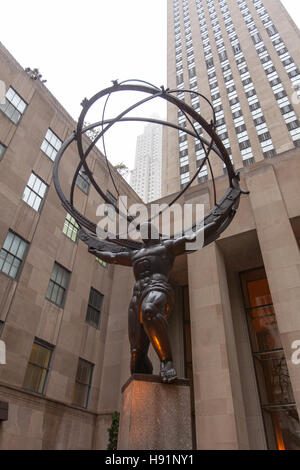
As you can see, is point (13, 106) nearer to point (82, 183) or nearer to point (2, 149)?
point (2, 149)

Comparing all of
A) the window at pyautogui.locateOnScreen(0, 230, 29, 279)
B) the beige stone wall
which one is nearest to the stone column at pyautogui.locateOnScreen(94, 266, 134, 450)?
the beige stone wall

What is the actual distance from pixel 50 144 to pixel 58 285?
7873mm

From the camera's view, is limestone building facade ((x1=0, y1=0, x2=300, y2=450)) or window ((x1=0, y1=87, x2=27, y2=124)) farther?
window ((x1=0, y1=87, x2=27, y2=124))

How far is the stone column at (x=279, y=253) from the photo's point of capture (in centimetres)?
1143

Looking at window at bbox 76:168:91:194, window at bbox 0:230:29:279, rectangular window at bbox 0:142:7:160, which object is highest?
window at bbox 76:168:91:194

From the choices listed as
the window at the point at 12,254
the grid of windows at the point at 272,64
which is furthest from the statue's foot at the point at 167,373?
the grid of windows at the point at 272,64

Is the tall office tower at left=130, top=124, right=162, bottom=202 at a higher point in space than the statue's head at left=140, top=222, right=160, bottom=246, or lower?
higher

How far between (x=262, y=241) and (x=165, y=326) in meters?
9.87

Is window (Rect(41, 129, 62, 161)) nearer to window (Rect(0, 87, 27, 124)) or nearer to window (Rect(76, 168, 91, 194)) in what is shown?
window (Rect(0, 87, 27, 124))

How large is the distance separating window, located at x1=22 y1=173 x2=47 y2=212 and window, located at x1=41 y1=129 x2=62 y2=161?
1.96 m

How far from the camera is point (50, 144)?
Result: 17.5 metres

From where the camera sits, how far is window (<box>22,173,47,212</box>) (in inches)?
591

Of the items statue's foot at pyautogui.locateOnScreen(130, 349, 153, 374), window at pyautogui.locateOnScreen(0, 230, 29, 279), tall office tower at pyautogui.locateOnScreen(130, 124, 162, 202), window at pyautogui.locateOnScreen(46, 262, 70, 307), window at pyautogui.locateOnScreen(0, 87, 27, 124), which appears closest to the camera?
statue's foot at pyautogui.locateOnScreen(130, 349, 153, 374)

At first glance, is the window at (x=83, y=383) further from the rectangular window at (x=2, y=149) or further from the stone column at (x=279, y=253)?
the rectangular window at (x=2, y=149)
